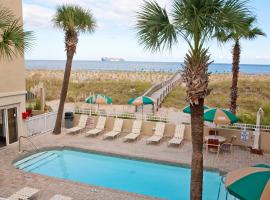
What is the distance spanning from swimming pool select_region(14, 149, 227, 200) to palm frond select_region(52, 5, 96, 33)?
6.35 m

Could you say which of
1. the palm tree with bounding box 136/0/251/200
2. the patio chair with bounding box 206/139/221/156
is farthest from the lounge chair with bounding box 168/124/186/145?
the palm tree with bounding box 136/0/251/200

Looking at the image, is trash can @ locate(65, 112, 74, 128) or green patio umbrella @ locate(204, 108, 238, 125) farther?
trash can @ locate(65, 112, 74, 128)

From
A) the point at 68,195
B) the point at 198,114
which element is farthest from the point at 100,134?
the point at 198,114

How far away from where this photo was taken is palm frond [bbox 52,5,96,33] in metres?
13.8

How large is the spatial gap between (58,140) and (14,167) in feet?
12.6

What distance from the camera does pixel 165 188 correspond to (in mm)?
9875

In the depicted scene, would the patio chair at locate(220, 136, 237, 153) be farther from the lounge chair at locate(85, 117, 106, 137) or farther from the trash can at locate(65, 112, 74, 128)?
the trash can at locate(65, 112, 74, 128)

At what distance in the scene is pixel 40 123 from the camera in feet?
49.6

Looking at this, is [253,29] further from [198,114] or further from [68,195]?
[68,195]

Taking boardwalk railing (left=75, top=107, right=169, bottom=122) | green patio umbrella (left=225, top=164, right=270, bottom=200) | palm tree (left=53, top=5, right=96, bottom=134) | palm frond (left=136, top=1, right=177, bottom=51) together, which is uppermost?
palm tree (left=53, top=5, right=96, bottom=134)

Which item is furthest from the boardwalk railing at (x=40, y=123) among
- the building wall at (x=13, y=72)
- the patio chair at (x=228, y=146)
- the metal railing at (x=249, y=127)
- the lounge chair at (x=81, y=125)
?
the metal railing at (x=249, y=127)

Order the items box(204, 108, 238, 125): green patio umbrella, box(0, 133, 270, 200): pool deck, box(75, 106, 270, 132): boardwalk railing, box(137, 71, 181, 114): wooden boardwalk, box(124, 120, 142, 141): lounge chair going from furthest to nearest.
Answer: box(137, 71, 181, 114): wooden boardwalk < box(124, 120, 142, 141): lounge chair < box(75, 106, 270, 132): boardwalk railing < box(204, 108, 238, 125): green patio umbrella < box(0, 133, 270, 200): pool deck

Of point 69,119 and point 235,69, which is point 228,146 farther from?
point 69,119

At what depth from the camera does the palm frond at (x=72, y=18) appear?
13750mm
